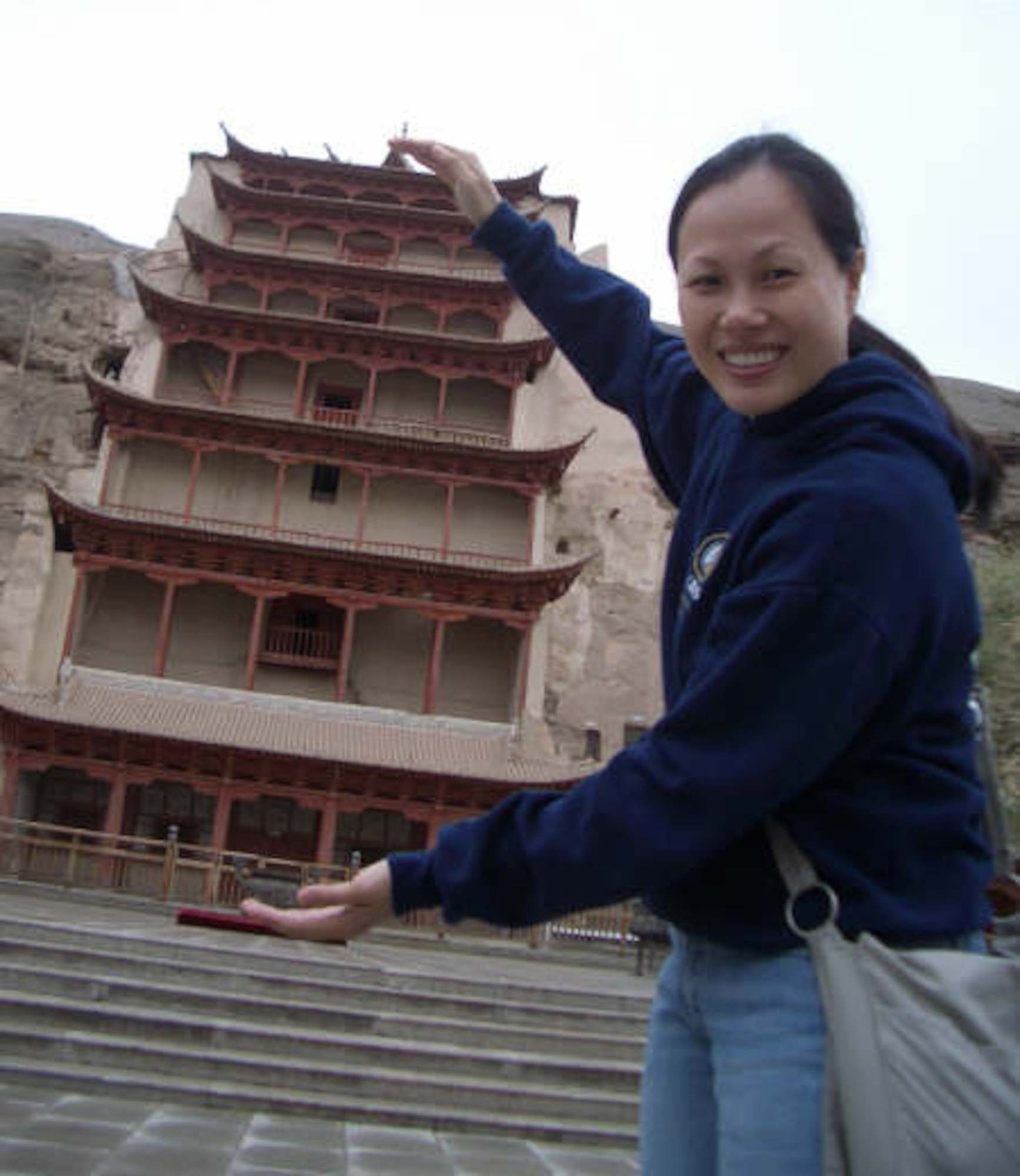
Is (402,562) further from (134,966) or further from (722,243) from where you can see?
(722,243)

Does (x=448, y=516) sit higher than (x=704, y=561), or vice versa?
(x=448, y=516)

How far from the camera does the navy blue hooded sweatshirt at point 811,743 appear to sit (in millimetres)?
1009

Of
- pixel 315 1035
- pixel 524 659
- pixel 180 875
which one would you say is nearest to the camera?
pixel 315 1035

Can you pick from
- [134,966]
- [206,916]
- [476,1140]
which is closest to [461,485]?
[206,916]

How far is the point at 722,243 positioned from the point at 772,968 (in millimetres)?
852

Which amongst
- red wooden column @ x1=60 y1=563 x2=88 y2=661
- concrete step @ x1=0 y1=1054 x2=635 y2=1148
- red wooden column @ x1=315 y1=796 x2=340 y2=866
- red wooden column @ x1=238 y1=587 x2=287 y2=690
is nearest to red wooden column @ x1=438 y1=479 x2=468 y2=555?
red wooden column @ x1=238 y1=587 x2=287 y2=690

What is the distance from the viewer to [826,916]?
1.02m

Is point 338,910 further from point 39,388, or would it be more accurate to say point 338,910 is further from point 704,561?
point 39,388

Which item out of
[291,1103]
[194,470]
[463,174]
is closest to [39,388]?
[194,470]

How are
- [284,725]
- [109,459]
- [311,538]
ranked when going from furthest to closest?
1. [109,459]
2. [311,538]
3. [284,725]

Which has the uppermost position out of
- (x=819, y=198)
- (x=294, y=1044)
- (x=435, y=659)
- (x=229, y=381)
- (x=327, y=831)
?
(x=229, y=381)

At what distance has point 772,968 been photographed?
1.06 meters

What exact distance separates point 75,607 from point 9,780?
4498 millimetres

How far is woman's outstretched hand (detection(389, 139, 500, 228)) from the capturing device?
186 cm
